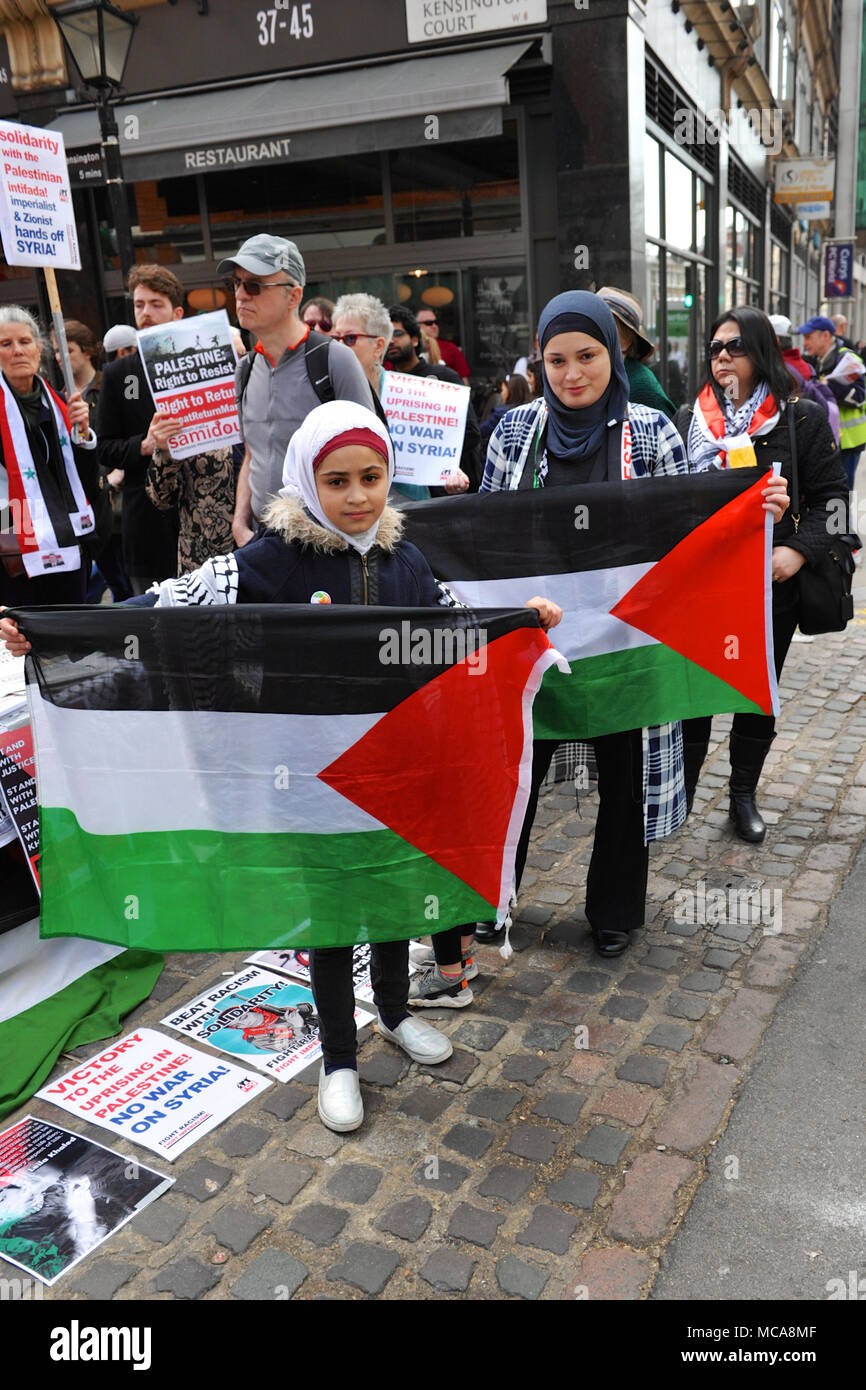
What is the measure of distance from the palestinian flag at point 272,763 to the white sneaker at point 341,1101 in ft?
1.82

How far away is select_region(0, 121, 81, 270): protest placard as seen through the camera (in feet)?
19.0

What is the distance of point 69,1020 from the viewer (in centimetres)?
346

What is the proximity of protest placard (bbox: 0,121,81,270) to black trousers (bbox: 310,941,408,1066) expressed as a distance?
4.65m

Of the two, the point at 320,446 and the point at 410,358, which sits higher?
the point at 410,358

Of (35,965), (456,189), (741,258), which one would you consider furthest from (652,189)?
(35,965)

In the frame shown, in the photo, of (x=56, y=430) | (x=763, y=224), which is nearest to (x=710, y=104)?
(x=763, y=224)

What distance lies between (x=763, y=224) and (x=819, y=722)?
63.2 feet

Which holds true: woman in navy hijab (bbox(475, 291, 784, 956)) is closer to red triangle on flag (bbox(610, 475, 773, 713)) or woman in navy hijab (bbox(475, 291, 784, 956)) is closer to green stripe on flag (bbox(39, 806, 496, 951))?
red triangle on flag (bbox(610, 475, 773, 713))

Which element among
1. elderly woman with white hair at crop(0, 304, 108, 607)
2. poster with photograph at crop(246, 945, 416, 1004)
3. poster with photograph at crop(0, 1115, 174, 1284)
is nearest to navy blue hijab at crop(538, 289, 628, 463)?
poster with photograph at crop(246, 945, 416, 1004)

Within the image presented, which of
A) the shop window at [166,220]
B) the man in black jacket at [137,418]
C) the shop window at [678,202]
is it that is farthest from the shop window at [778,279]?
the man in black jacket at [137,418]

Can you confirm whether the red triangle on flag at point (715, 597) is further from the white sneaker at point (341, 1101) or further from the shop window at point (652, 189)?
the shop window at point (652, 189)

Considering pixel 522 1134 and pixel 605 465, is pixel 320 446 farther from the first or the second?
pixel 522 1134

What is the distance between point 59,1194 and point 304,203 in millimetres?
11652

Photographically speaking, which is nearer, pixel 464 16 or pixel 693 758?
pixel 693 758
